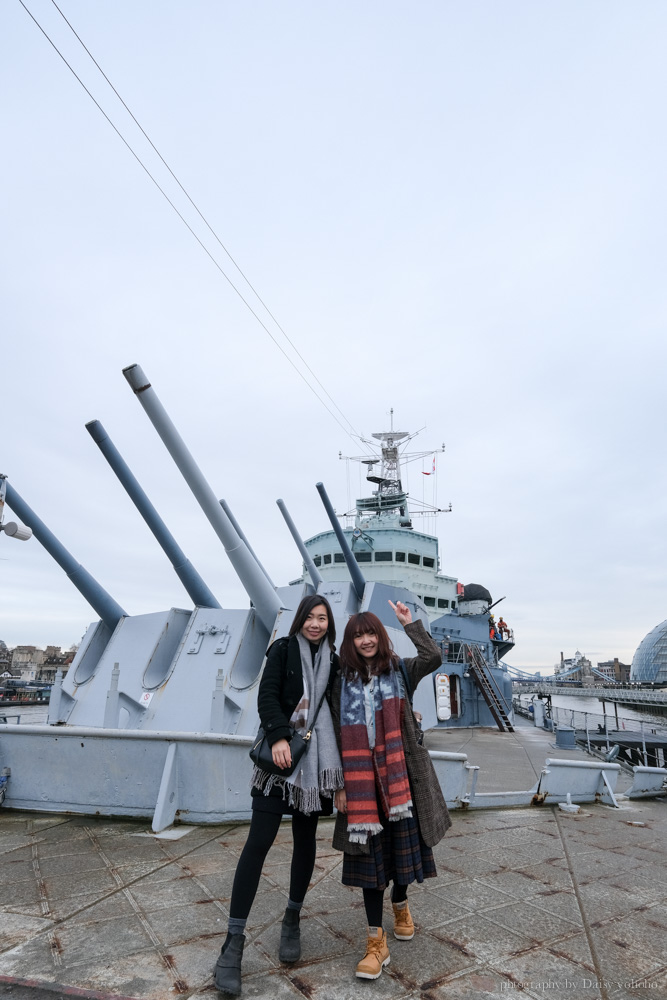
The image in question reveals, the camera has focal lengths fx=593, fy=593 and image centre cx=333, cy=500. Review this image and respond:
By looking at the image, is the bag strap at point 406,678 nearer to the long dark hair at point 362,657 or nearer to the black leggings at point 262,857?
the long dark hair at point 362,657

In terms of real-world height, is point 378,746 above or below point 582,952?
above

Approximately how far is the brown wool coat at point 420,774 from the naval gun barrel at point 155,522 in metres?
5.32

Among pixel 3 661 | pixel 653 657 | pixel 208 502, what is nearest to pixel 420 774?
pixel 208 502

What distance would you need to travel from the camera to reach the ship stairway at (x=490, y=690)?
15055 mm

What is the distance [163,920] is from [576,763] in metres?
3.76

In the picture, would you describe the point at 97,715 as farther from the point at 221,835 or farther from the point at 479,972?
the point at 479,972

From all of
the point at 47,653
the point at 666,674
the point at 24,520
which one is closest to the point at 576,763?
the point at 24,520

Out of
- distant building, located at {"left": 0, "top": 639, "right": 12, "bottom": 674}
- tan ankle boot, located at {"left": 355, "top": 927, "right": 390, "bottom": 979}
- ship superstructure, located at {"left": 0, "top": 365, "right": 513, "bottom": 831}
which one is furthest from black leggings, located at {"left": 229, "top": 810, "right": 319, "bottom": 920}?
distant building, located at {"left": 0, "top": 639, "right": 12, "bottom": 674}

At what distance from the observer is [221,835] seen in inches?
133

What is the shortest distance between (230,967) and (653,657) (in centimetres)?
7534

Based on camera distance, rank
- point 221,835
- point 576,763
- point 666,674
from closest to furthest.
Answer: point 221,835 → point 576,763 → point 666,674

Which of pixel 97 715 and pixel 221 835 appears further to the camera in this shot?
pixel 97 715

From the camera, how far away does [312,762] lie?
1.89 meters

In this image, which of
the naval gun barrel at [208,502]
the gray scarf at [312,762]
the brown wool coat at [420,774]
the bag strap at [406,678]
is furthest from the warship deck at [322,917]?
the naval gun barrel at [208,502]
